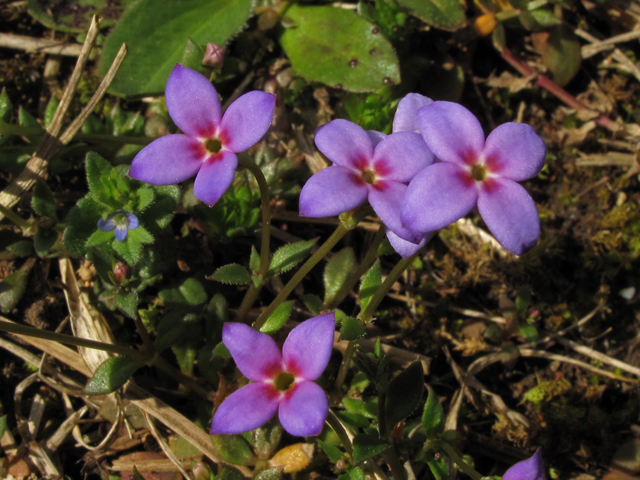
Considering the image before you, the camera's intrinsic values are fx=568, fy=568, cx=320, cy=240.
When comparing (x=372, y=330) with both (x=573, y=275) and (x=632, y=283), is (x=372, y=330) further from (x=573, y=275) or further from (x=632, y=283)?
Answer: (x=632, y=283)

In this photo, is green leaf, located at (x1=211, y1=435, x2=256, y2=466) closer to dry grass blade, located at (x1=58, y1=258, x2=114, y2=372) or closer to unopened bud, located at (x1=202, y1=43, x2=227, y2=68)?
dry grass blade, located at (x1=58, y1=258, x2=114, y2=372)

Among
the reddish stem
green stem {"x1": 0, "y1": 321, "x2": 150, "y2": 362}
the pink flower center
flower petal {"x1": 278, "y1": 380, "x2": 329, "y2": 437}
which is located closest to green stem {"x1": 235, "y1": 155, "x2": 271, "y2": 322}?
green stem {"x1": 0, "y1": 321, "x2": 150, "y2": 362}

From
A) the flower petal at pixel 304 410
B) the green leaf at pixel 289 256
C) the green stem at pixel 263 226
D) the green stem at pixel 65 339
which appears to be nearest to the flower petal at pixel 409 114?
the green stem at pixel 263 226

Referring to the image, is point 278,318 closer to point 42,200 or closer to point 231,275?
point 231,275

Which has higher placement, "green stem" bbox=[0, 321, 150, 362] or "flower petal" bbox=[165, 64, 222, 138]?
"flower petal" bbox=[165, 64, 222, 138]

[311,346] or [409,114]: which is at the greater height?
[409,114]

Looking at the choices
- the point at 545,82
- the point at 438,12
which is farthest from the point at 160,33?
the point at 545,82
